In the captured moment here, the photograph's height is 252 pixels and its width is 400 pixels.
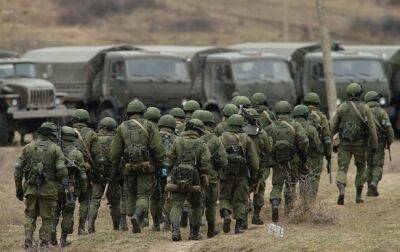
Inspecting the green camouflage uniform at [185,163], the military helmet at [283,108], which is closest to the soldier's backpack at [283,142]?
the military helmet at [283,108]

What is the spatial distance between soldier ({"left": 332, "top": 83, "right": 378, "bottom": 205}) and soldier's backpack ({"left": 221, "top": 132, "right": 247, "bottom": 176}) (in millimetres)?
2926

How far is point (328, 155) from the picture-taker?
54.7 ft

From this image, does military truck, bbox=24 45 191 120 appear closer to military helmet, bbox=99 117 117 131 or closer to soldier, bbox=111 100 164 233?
military helmet, bbox=99 117 117 131

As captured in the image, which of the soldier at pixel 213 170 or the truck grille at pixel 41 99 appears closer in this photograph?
the soldier at pixel 213 170

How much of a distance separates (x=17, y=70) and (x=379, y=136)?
41.5 ft

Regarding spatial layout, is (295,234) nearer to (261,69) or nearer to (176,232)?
(176,232)

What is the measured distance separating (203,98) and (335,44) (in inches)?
239

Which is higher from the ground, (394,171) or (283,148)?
(283,148)

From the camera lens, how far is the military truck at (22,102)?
2664 centimetres

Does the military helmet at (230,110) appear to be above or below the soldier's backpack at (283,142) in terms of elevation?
above

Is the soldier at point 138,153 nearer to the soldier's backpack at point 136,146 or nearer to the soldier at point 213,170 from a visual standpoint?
the soldier's backpack at point 136,146

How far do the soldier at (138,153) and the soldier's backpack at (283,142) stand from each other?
200 centimetres

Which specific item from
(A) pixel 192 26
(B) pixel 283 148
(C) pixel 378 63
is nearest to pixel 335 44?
(C) pixel 378 63

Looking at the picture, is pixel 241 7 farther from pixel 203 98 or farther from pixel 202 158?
pixel 202 158
